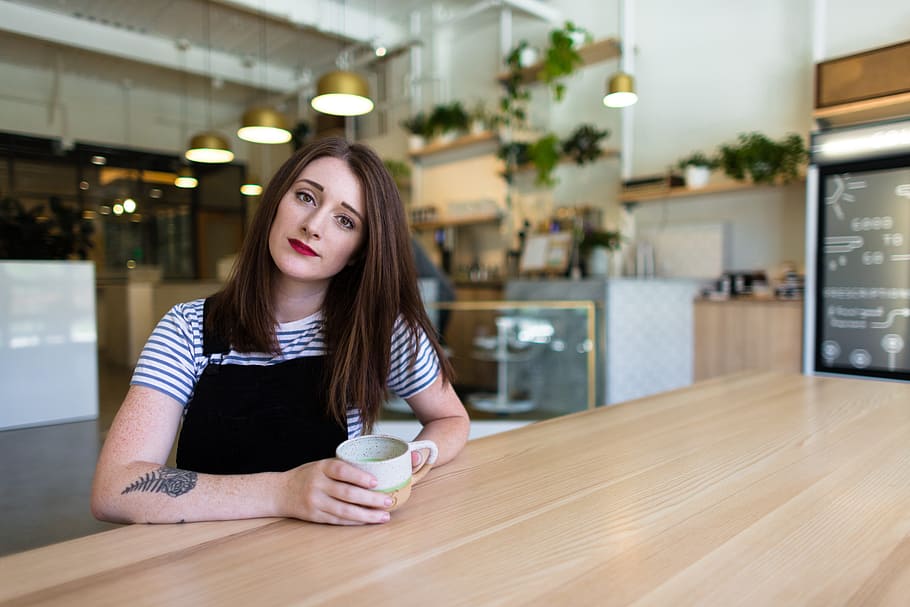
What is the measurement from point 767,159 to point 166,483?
396cm

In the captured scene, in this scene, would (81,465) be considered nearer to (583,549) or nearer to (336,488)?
(336,488)

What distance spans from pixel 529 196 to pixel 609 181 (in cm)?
85

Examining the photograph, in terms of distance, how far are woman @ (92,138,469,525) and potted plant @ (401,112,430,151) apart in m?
5.10

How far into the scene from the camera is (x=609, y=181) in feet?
17.0

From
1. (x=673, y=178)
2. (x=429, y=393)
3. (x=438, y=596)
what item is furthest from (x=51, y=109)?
(x=673, y=178)

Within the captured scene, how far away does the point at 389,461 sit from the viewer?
0.72 meters

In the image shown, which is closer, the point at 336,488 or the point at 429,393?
the point at 336,488

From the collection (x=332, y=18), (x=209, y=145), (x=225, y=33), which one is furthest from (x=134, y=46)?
(x=332, y=18)

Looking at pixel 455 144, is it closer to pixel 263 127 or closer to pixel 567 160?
pixel 567 160

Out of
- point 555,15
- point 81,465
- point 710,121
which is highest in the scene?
point 555,15

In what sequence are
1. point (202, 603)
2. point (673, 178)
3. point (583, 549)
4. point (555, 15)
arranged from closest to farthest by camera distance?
point (202, 603) → point (583, 549) → point (673, 178) → point (555, 15)

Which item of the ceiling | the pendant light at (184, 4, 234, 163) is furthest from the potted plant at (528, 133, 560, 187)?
the pendant light at (184, 4, 234, 163)

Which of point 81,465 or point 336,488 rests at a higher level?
point 336,488

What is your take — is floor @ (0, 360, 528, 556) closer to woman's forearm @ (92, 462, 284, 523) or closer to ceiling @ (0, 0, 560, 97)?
woman's forearm @ (92, 462, 284, 523)
